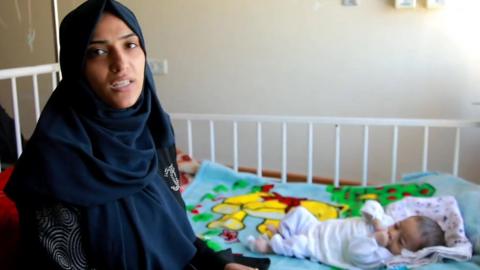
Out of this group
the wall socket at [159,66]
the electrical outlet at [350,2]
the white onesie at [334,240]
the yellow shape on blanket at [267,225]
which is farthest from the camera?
the wall socket at [159,66]

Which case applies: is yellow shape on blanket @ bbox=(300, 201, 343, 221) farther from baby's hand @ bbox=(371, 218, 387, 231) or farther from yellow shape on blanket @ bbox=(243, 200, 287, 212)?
baby's hand @ bbox=(371, 218, 387, 231)

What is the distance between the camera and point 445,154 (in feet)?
8.61

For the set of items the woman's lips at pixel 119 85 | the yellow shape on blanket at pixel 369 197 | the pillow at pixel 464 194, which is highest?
the woman's lips at pixel 119 85

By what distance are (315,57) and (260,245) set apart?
135 centimetres

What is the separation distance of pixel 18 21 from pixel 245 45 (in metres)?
1.69

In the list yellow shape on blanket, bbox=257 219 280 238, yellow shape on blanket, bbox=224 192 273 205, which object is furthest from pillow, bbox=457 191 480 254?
yellow shape on blanket, bbox=224 192 273 205

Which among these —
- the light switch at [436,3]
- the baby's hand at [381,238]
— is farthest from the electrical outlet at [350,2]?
the baby's hand at [381,238]

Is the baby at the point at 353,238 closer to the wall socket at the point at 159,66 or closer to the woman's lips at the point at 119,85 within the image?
the woman's lips at the point at 119,85

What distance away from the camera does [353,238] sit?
1.70 metres

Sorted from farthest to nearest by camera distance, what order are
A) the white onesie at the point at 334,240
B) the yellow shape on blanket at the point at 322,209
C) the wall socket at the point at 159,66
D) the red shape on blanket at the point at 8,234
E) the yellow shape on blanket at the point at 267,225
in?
the wall socket at the point at 159,66
the yellow shape on blanket at the point at 322,209
the yellow shape on blanket at the point at 267,225
the white onesie at the point at 334,240
the red shape on blanket at the point at 8,234

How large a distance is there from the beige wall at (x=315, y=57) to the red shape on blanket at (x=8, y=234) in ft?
5.85

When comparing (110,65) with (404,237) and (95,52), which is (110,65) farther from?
(404,237)

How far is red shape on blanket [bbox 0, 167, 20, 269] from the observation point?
4.13 feet

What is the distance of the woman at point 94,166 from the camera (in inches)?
36.9
